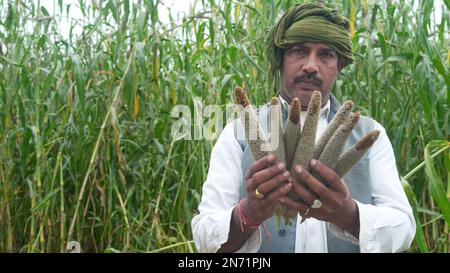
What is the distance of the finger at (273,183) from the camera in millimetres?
977

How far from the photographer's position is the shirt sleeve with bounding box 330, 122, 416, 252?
1.22 meters

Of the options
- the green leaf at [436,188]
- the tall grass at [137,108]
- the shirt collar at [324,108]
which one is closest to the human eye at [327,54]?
the shirt collar at [324,108]

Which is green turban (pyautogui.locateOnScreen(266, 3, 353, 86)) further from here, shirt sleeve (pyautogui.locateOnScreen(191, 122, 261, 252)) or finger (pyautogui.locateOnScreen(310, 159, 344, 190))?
finger (pyautogui.locateOnScreen(310, 159, 344, 190))

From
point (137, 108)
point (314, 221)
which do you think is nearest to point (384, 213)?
point (314, 221)

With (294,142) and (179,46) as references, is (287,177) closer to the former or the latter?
(294,142)

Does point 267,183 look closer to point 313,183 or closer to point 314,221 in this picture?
point 313,183

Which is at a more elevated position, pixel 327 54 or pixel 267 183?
pixel 327 54

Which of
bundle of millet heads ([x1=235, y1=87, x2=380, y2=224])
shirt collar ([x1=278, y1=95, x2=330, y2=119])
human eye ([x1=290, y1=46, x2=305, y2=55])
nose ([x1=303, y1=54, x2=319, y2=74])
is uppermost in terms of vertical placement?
human eye ([x1=290, y1=46, x2=305, y2=55])

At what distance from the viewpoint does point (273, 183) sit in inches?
38.9

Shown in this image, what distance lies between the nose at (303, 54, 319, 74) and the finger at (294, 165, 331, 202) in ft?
1.31

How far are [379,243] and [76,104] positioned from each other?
5.01 ft

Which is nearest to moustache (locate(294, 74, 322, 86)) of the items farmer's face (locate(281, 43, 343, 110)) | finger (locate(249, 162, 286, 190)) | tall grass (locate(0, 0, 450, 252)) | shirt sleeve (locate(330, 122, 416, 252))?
farmer's face (locate(281, 43, 343, 110))

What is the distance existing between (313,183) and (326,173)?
0.09 feet

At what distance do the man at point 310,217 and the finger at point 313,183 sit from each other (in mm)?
93
